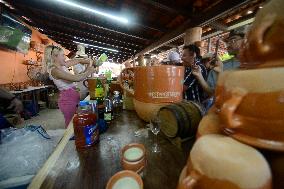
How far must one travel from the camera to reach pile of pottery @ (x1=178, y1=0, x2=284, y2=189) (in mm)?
312

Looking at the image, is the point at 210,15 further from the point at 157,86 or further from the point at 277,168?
the point at 277,168

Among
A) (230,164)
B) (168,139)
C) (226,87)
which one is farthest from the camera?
(168,139)

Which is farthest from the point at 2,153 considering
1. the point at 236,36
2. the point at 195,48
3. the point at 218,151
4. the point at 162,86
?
the point at 236,36

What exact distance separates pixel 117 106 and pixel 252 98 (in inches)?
57.7

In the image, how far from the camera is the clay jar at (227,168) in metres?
0.30

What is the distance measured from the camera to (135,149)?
2.38ft

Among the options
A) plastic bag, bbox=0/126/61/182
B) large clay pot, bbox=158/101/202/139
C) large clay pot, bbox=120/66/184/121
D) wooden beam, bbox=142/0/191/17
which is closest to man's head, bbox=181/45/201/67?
large clay pot, bbox=120/66/184/121

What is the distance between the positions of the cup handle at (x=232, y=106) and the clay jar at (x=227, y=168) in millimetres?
45

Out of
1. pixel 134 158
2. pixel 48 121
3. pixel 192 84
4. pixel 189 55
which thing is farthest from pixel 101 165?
pixel 48 121

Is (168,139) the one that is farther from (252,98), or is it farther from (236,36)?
(236,36)

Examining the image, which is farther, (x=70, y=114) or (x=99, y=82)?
(x=70, y=114)

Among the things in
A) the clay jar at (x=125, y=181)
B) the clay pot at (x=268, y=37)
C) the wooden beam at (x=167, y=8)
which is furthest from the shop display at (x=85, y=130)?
the wooden beam at (x=167, y=8)

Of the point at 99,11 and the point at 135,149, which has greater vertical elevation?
the point at 99,11

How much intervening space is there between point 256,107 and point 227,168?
15 centimetres
